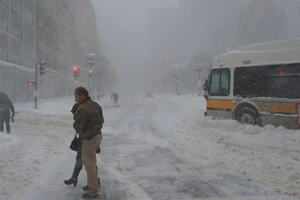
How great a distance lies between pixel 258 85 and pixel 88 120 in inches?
471

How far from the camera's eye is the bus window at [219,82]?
1926 centimetres

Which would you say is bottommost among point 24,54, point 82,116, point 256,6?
point 82,116

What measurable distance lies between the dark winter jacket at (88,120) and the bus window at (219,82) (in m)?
12.7

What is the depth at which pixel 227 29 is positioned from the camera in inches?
6786

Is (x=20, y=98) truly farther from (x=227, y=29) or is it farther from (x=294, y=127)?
(x=227, y=29)

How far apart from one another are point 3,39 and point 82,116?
138ft

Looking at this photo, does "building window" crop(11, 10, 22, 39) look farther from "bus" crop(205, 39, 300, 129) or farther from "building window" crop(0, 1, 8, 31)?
"bus" crop(205, 39, 300, 129)

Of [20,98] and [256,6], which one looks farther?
[256,6]

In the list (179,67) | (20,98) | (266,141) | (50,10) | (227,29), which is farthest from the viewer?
(227,29)

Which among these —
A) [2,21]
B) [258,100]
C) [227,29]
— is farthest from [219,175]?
[227,29]

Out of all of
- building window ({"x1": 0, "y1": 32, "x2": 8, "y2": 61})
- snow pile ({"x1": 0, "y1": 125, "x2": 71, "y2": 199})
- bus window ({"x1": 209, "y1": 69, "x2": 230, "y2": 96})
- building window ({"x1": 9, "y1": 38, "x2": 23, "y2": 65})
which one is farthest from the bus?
building window ({"x1": 9, "y1": 38, "x2": 23, "y2": 65})

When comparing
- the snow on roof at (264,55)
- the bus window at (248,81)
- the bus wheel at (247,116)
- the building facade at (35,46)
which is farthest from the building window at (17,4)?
the bus wheel at (247,116)

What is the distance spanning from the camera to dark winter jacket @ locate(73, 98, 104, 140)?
7.08 meters

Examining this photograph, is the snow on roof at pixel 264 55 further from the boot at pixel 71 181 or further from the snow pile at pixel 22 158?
the boot at pixel 71 181
